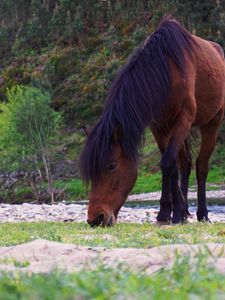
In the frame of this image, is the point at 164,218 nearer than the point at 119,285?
No

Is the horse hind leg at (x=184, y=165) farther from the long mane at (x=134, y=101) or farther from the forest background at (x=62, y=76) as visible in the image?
the long mane at (x=134, y=101)

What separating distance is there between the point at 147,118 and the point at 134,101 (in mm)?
346

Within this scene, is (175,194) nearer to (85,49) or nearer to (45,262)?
(45,262)

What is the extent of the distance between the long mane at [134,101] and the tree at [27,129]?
124 ft

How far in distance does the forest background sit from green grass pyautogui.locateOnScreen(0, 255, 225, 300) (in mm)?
11890

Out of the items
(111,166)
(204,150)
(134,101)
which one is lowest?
(204,150)

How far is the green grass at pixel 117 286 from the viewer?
2840 millimetres

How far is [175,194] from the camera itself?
12062 millimetres

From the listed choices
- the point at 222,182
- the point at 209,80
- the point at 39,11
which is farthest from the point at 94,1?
the point at 209,80

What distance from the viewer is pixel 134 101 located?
10781mm

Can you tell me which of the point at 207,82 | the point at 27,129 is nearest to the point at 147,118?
the point at 207,82

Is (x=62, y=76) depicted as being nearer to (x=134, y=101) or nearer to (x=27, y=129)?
(x=27, y=129)

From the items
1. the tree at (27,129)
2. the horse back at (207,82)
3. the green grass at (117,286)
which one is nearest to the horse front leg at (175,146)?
the horse back at (207,82)

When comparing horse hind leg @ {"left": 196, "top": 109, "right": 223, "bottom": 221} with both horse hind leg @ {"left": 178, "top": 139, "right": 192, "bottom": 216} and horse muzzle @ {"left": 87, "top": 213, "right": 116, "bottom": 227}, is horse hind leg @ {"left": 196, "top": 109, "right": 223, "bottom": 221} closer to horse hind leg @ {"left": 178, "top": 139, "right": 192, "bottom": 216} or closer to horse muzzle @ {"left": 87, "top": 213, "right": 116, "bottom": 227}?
horse hind leg @ {"left": 178, "top": 139, "right": 192, "bottom": 216}
